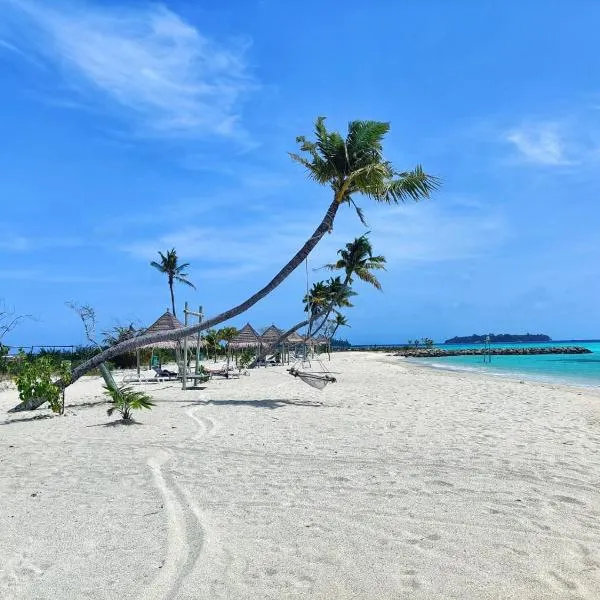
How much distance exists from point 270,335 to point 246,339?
2.70 meters

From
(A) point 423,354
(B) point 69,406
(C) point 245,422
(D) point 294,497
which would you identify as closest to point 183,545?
(D) point 294,497

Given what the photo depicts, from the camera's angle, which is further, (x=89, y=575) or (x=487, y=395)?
(x=487, y=395)

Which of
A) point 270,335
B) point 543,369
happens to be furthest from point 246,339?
point 543,369

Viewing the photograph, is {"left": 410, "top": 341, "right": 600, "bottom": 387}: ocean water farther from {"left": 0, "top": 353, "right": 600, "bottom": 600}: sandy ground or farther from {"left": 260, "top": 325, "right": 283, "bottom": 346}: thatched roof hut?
{"left": 0, "top": 353, "right": 600, "bottom": 600}: sandy ground

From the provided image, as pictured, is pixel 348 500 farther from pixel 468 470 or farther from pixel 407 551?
pixel 468 470

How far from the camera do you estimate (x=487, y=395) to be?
1318 centimetres

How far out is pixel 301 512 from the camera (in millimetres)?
4031

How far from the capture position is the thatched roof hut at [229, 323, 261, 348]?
29281 mm

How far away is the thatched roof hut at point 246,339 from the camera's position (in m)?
29.3

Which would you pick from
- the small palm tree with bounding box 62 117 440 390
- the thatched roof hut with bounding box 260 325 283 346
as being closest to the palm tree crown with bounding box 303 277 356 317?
the thatched roof hut with bounding box 260 325 283 346

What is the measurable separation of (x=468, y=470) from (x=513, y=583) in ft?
7.68

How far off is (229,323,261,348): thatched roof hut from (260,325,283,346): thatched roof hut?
30.8 inches

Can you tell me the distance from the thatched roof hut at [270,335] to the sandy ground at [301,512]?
23.0 meters

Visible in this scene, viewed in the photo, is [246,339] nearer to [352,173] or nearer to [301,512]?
[352,173]
